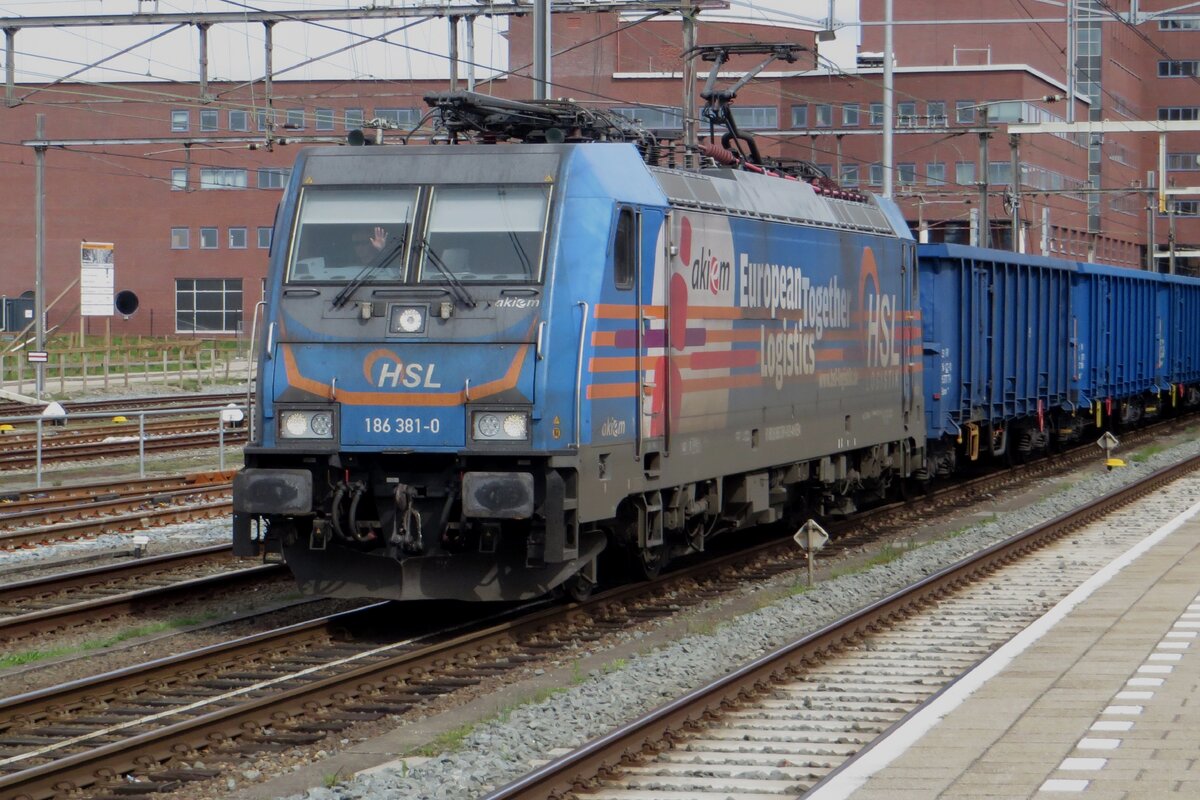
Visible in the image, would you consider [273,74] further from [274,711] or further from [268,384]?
[274,711]

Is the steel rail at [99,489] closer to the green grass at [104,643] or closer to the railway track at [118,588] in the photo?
the railway track at [118,588]

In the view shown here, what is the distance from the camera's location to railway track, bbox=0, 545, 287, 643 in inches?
515

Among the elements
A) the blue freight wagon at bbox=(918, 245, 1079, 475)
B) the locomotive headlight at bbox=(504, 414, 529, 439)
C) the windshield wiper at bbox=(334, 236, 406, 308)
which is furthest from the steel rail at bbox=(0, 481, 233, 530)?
the blue freight wagon at bbox=(918, 245, 1079, 475)

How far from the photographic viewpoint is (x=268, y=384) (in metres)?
12.4

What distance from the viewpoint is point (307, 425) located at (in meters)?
12.3

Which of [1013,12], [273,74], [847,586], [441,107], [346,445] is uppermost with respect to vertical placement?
[1013,12]

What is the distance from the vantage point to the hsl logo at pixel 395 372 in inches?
476

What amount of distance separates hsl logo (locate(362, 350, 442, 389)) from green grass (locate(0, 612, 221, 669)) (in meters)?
2.73

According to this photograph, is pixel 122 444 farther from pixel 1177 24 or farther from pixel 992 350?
pixel 1177 24

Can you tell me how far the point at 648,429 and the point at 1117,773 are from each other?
19.2 feet

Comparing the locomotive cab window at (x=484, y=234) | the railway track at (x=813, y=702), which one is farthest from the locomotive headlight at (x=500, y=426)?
the railway track at (x=813, y=702)

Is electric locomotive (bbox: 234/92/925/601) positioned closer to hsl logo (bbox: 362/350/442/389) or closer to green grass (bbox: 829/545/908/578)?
hsl logo (bbox: 362/350/442/389)

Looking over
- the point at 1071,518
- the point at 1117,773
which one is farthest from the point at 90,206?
A: the point at 1117,773

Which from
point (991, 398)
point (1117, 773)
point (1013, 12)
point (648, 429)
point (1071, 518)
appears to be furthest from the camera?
point (1013, 12)
